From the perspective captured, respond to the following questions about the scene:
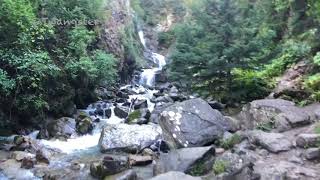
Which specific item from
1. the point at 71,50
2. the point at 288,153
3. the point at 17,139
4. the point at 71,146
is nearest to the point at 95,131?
the point at 71,146

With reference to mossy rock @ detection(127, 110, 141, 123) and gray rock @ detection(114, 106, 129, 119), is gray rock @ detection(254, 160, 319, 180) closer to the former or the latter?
Answer: mossy rock @ detection(127, 110, 141, 123)

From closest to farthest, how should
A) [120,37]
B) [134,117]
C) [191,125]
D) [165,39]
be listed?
[191,125] < [134,117] < [120,37] < [165,39]

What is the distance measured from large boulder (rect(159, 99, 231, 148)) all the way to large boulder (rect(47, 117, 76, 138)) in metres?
3.02

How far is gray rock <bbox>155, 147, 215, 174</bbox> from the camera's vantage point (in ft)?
24.2

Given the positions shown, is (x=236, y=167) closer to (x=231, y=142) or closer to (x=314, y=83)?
(x=231, y=142)

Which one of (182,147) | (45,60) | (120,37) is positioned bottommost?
(182,147)

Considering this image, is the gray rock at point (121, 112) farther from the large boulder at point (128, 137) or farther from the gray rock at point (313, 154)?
the gray rock at point (313, 154)

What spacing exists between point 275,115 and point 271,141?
1.57m

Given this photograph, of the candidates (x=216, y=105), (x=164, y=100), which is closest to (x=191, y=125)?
(x=216, y=105)

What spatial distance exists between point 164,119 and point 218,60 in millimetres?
3250

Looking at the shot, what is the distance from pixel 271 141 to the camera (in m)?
7.51

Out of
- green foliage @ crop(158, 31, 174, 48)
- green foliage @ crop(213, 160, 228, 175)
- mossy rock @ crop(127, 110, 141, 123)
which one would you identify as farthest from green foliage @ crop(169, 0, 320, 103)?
green foliage @ crop(158, 31, 174, 48)

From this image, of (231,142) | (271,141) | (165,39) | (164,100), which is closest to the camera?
(271,141)

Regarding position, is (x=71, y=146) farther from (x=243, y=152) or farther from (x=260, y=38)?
(x=260, y=38)
